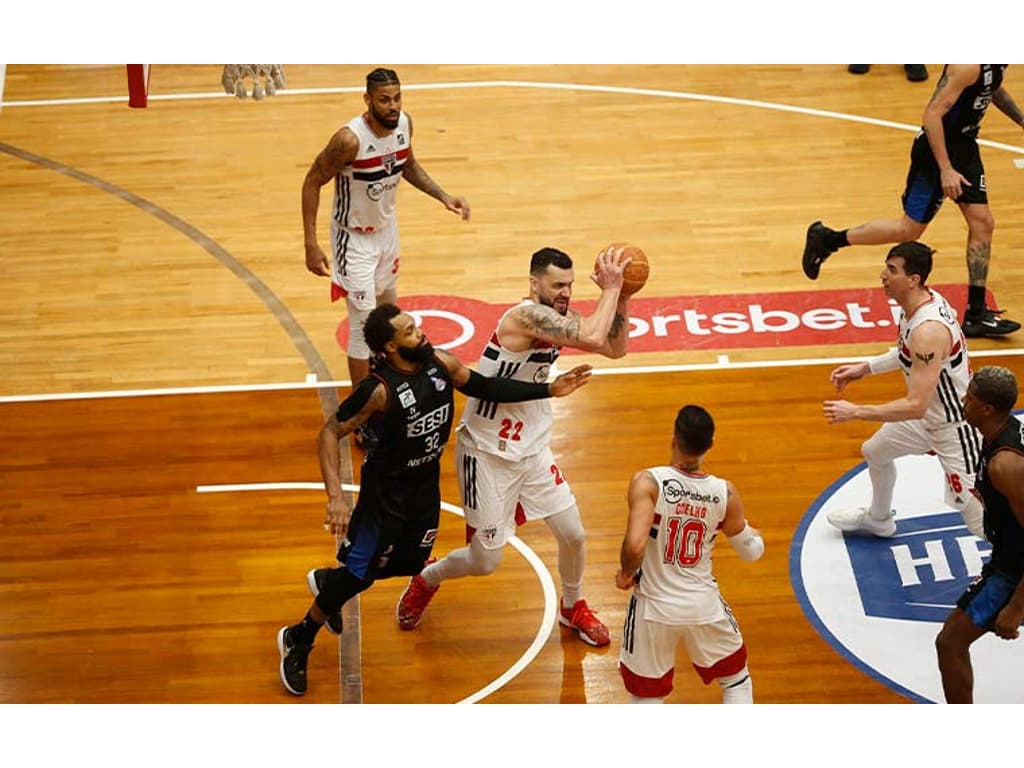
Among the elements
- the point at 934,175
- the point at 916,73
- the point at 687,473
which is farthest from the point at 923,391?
the point at 916,73

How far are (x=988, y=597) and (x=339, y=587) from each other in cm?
294

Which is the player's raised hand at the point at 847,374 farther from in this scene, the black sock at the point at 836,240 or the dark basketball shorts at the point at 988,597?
the black sock at the point at 836,240

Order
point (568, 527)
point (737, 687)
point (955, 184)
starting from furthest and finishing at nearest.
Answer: point (955, 184)
point (568, 527)
point (737, 687)

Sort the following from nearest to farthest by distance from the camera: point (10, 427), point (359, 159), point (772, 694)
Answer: point (772, 694)
point (359, 159)
point (10, 427)

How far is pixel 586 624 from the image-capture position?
307 inches

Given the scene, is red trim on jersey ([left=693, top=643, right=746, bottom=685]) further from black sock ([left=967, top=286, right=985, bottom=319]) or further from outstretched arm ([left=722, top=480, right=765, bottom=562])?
black sock ([left=967, top=286, right=985, bottom=319])

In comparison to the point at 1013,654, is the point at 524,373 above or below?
above

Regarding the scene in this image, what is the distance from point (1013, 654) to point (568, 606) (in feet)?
7.28

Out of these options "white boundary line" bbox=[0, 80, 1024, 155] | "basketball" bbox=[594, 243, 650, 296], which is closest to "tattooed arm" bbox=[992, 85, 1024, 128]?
"white boundary line" bbox=[0, 80, 1024, 155]

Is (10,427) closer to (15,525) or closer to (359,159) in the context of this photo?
(15,525)

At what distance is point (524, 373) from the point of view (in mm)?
7254

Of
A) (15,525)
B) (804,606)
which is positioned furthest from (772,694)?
(15,525)

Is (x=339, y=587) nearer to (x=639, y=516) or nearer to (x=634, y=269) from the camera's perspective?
(x=639, y=516)

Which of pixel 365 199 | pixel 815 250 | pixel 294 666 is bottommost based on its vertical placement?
pixel 294 666
